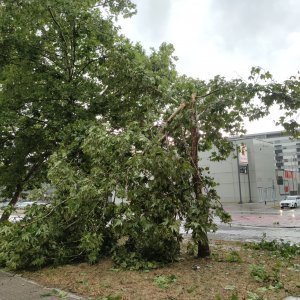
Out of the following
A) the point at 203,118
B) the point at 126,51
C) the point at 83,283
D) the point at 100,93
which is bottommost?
the point at 83,283

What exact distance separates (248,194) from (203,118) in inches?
1915

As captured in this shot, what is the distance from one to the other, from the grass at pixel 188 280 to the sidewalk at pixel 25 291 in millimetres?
224

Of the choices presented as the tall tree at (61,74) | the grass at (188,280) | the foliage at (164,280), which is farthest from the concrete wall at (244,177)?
the foliage at (164,280)

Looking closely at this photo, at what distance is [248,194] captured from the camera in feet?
181

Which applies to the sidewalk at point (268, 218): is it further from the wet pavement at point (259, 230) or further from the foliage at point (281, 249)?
the foliage at point (281, 249)

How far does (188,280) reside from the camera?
20.2ft

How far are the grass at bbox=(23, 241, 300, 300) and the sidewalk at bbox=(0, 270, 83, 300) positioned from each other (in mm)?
224

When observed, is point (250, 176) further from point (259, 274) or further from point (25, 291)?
point (25, 291)

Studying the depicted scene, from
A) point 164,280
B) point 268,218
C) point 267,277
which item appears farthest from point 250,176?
point 164,280

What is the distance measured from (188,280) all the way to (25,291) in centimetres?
273

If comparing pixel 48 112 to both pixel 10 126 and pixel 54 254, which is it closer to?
pixel 10 126

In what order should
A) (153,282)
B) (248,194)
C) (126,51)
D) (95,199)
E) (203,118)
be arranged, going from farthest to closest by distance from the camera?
(248,194)
(126,51)
(203,118)
(95,199)
(153,282)

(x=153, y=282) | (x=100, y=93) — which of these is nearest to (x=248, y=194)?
(x=100, y=93)

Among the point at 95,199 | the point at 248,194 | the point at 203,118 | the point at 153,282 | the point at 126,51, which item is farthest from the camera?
the point at 248,194
